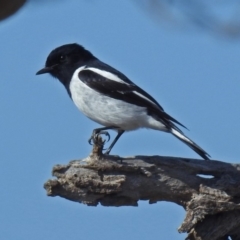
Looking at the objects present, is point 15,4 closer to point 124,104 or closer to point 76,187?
point 76,187

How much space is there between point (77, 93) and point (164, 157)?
1.32 meters

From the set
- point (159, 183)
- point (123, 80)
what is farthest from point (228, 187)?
point (123, 80)

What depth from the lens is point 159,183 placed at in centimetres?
414

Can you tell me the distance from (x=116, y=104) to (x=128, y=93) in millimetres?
170

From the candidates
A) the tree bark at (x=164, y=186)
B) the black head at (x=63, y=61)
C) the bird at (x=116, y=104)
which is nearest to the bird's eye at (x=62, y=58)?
the black head at (x=63, y=61)

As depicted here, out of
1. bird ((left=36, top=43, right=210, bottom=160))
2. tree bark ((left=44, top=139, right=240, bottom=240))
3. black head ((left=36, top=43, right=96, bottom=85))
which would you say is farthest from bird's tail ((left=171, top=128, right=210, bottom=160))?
black head ((left=36, top=43, right=96, bottom=85))

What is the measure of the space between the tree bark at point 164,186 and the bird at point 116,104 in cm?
57

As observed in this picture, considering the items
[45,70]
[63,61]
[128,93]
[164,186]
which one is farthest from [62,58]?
[164,186]

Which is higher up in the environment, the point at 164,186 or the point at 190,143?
the point at 190,143

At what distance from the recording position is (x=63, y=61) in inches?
229

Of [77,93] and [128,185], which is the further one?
[77,93]

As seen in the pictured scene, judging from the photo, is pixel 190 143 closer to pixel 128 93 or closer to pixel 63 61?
pixel 128 93

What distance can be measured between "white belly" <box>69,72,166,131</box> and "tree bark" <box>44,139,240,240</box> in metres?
0.83

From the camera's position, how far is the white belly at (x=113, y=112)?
5023 mm
